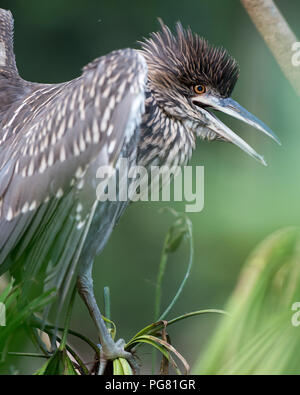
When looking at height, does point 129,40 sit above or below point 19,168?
above

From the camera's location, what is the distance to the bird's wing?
1.76 metres

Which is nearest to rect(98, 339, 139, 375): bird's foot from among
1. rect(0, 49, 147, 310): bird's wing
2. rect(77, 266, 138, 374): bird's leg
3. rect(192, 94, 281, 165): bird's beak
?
rect(77, 266, 138, 374): bird's leg

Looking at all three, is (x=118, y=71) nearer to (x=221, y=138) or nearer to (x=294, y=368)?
(x=221, y=138)

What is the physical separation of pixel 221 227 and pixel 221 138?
41 centimetres

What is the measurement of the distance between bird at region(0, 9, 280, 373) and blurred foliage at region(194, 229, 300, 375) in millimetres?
590

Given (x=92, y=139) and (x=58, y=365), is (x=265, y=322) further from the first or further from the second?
(x=92, y=139)

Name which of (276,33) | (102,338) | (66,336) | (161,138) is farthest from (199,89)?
(66,336)

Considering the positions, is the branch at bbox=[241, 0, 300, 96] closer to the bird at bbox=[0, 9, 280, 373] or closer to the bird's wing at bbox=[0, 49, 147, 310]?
the bird at bbox=[0, 9, 280, 373]

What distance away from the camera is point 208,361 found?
109 centimetres

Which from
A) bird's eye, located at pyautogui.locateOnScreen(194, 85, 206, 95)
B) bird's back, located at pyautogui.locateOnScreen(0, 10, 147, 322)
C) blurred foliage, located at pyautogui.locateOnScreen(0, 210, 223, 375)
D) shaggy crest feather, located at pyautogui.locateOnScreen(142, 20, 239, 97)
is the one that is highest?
shaggy crest feather, located at pyautogui.locateOnScreen(142, 20, 239, 97)

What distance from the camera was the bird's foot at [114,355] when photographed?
1.66 meters

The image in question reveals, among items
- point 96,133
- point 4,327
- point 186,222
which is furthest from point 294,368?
point 96,133

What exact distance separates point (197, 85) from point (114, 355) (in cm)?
84

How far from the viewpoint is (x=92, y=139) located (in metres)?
1.80
